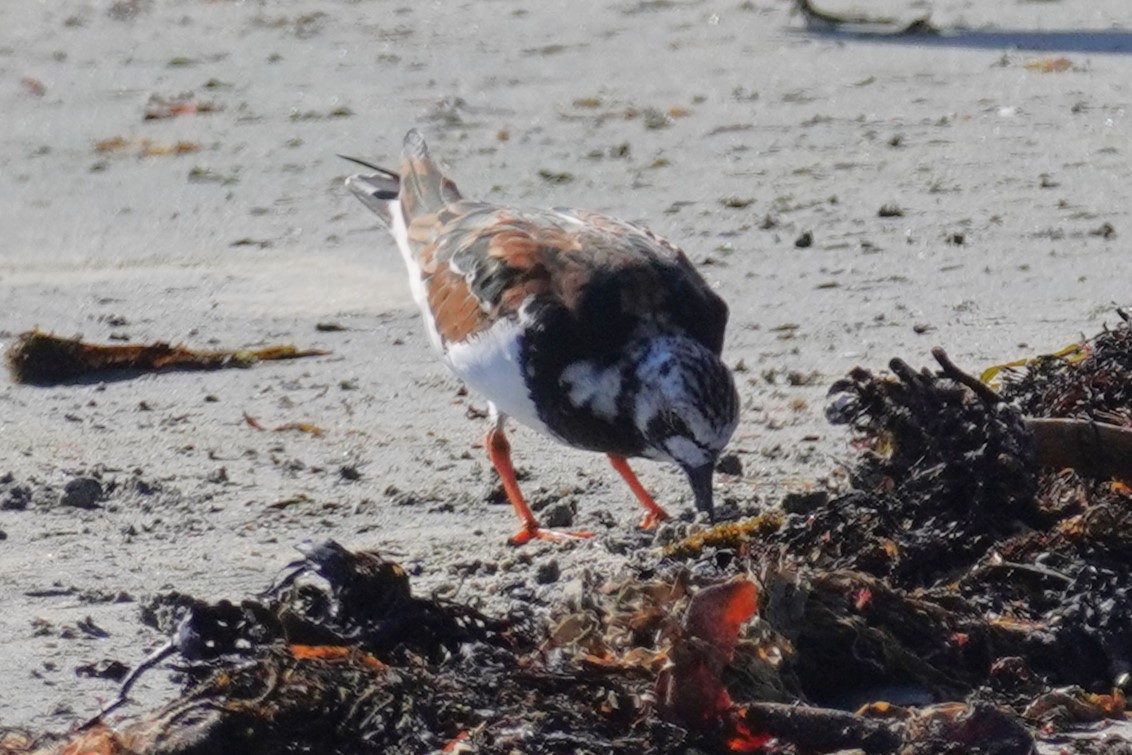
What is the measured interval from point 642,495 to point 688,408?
0.50m

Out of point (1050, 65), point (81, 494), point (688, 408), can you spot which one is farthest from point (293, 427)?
point (1050, 65)

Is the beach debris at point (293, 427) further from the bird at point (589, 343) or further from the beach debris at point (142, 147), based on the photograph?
the beach debris at point (142, 147)

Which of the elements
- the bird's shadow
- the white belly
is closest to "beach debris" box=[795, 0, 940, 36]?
the bird's shadow

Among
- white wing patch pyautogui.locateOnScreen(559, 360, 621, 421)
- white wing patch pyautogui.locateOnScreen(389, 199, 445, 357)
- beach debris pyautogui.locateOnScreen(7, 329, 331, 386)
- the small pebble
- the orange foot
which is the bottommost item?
beach debris pyautogui.locateOnScreen(7, 329, 331, 386)

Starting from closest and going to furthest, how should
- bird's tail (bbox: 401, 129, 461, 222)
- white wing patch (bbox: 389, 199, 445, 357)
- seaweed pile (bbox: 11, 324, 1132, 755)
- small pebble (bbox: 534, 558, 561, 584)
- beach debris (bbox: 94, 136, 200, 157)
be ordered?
1. seaweed pile (bbox: 11, 324, 1132, 755)
2. small pebble (bbox: 534, 558, 561, 584)
3. white wing patch (bbox: 389, 199, 445, 357)
4. bird's tail (bbox: 401, 129, 461, 222)
5. beach debris (bbox: 94, 136, 200, 157)

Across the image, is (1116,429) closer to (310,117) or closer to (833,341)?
(833,341)

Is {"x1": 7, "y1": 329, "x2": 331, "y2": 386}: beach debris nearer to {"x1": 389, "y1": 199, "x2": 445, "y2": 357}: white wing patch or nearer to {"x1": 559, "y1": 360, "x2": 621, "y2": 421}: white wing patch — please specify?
{"x1": 389, "y1": 199, "x2": 445, "y2": 357}: white wing patch

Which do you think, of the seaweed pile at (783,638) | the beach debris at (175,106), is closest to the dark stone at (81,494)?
the seaweed pile at (783,638)

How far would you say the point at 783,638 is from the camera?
3.17 m

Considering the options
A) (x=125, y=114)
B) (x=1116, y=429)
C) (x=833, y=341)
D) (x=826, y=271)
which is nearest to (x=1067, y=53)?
(x=826, y=271)

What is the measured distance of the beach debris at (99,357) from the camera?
18.7ft

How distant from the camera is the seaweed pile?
2.93 m

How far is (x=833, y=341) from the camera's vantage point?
5676 mm

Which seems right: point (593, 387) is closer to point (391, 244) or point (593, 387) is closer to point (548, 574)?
point (548, 574)
